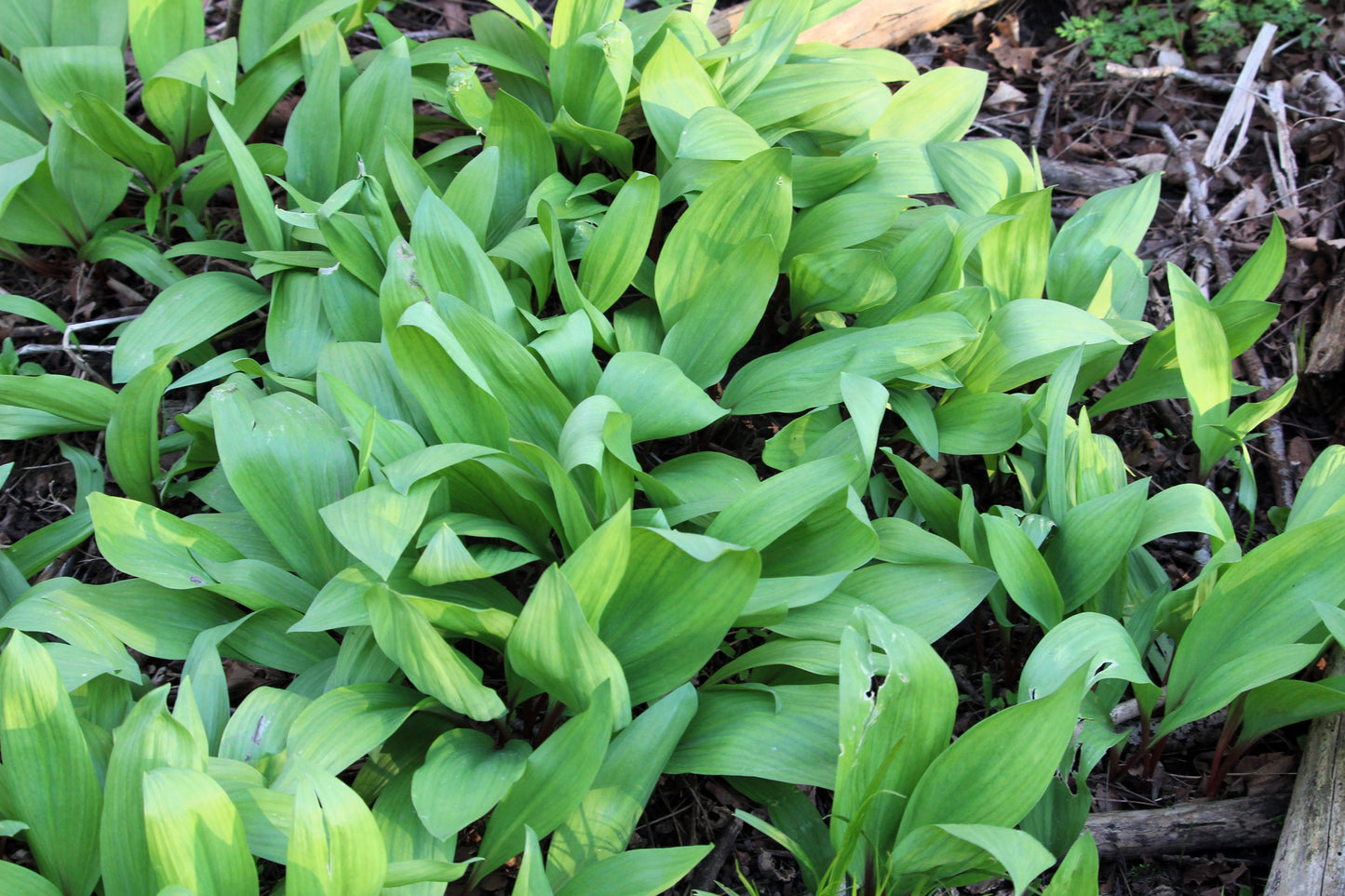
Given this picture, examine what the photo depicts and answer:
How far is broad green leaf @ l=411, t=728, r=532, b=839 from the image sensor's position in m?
1.29

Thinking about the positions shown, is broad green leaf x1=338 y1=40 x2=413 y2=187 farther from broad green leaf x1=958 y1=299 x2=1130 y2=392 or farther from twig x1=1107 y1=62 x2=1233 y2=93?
twig x1=1107 y1=62 x2=1233 y2=93

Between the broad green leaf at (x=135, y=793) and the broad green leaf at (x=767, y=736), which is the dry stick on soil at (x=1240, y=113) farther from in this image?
the broad green leaf at (x=135, y=793)

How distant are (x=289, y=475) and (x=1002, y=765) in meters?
1.23

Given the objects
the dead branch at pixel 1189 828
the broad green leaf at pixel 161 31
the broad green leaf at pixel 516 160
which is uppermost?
the broad green leaf at pixel 161 31

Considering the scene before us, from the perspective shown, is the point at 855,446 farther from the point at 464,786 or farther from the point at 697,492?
the point at 464,786

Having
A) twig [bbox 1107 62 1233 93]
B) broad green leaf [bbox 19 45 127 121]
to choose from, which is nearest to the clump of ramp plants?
broad green leaf [bbox 19 45 127 121]

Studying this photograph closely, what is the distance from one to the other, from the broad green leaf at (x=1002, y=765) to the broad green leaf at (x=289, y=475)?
1019 mm

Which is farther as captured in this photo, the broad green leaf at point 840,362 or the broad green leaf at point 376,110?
the broad green leaf at point 376,110

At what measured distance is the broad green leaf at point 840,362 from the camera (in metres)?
1.83

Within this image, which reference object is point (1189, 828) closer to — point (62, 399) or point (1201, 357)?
point (1201, 357)

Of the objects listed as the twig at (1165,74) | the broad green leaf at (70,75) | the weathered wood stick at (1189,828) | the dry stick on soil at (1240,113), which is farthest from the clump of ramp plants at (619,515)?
the twig at (1165,74)

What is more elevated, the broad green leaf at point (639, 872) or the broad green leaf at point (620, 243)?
the broad green leaf at point (620, 243)

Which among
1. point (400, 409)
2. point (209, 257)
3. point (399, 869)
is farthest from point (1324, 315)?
point (209, 257)

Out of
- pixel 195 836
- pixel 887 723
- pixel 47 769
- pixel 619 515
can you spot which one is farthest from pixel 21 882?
pixel 887 723
